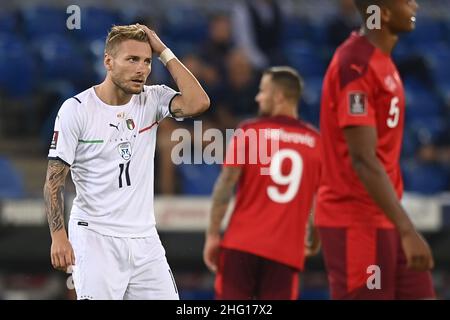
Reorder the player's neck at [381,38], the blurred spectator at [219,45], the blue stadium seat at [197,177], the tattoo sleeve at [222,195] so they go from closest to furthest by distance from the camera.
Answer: the player's neck at [381,38]
the tattoo sleeve at [222,195]
the blue stadium seat at [197,177]
the blurred spectator at [219,45]

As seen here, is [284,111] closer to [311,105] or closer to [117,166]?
[117,166]

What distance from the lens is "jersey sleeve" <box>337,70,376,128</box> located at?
15.3ft

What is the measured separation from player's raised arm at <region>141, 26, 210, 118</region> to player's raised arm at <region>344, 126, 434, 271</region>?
2.58ft

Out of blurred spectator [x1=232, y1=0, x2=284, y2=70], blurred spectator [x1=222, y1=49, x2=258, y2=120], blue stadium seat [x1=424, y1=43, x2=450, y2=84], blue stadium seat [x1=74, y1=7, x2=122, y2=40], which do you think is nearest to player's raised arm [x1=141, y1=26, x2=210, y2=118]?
blurred spectator [x1=222, y1=49, x2=258, y2=120]

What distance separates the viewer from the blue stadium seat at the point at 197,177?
8.02 m

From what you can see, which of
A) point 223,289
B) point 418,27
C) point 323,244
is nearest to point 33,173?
point 223,289

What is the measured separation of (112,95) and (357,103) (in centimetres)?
116

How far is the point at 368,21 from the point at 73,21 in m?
1.50

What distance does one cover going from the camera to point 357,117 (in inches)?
184

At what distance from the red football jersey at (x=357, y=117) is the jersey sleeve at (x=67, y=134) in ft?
4.20

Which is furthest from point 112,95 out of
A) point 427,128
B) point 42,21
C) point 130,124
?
point 42,21

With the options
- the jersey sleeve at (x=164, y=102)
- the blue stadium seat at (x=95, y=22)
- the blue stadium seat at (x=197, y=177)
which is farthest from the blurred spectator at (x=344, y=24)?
the jersey sleeve at (x=164, y=102)

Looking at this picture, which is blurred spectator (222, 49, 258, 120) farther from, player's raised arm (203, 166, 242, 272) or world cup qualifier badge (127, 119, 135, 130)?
world cup qualifier badge (127, 119, 135, 130)

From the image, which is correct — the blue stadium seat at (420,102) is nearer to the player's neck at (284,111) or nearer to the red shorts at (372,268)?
the player's neck at (284,111)
